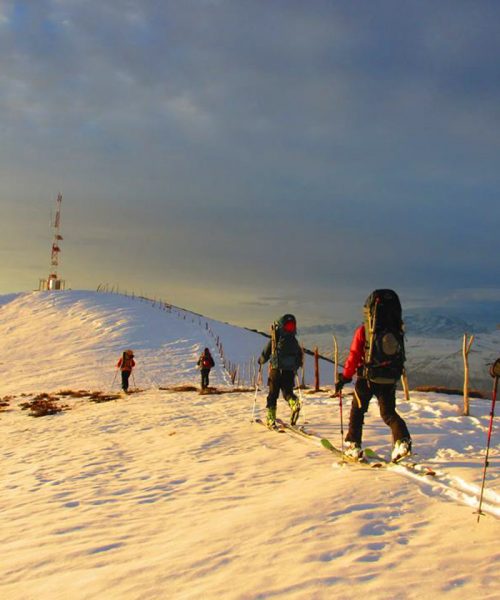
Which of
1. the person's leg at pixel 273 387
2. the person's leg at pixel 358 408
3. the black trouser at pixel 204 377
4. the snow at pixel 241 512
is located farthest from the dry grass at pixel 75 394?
the person's leg at pixel 358 408

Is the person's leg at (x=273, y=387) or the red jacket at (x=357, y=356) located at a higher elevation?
the red jacket at (x=357, y=356)

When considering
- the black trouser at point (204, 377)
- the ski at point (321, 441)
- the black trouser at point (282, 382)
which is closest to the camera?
the ski at point (321, 441)

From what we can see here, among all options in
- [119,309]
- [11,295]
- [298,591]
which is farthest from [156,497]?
[11,295]

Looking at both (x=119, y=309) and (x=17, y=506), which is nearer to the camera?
(x=17, y=506)

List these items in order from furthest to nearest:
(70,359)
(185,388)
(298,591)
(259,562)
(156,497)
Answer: (70,359) < (185,388) < (156,497) < (259,562) < (298,591)

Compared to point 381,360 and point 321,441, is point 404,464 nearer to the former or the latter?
point 381,360

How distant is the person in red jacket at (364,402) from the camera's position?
764 cm

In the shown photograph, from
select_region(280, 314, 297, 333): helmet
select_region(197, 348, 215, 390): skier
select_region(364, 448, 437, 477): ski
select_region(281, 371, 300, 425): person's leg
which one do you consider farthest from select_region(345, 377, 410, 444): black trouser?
select_region(197, 348, 215, 390): skier

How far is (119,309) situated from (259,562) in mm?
51981

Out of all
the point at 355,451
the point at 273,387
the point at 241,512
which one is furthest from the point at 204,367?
the point at 241,512

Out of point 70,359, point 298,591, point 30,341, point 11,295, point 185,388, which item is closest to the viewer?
point 298,591

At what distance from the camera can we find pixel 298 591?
385 centimetres

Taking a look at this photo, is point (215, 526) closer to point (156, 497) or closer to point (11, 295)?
point (156, 497)

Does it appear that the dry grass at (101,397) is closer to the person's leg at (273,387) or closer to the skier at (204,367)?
the skier at (204,367)
